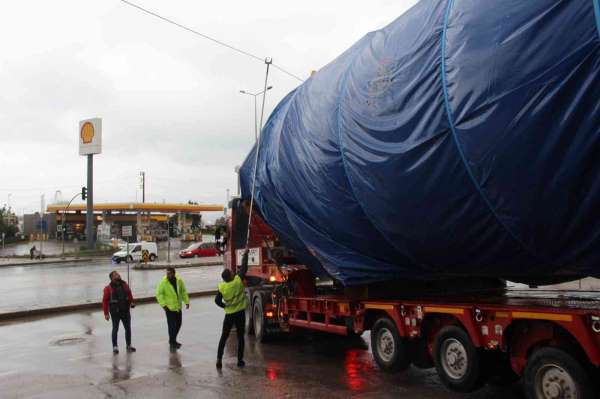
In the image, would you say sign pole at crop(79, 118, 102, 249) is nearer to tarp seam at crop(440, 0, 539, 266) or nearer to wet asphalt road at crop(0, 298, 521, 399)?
wet asphalt road at crop(0, 298, 521, 399)

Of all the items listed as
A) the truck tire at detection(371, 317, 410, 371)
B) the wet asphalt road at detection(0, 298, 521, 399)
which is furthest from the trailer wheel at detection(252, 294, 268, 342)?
the truck tire at detection(371, 317, 410, 371)

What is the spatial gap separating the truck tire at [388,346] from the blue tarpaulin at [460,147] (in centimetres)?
66

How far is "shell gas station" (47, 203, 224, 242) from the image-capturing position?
3159 inches

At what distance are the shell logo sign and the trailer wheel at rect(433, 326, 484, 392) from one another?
5896cm

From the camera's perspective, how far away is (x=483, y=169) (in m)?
5.91

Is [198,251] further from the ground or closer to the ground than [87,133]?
closer to the ground

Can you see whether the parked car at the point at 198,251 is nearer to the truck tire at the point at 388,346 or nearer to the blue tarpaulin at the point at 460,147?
the blue tarpaulin at the point at 460,147

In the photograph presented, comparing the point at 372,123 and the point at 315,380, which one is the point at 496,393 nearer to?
the point at 315,380

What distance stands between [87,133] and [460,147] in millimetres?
61466

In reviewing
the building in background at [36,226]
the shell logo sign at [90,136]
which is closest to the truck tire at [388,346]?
the shell logo sign at [90,136]

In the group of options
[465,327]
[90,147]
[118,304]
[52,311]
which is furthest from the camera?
[90,147]

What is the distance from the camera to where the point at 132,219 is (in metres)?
102

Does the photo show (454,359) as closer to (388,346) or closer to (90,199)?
(388,346)

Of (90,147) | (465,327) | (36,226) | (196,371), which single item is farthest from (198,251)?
(36,226)
